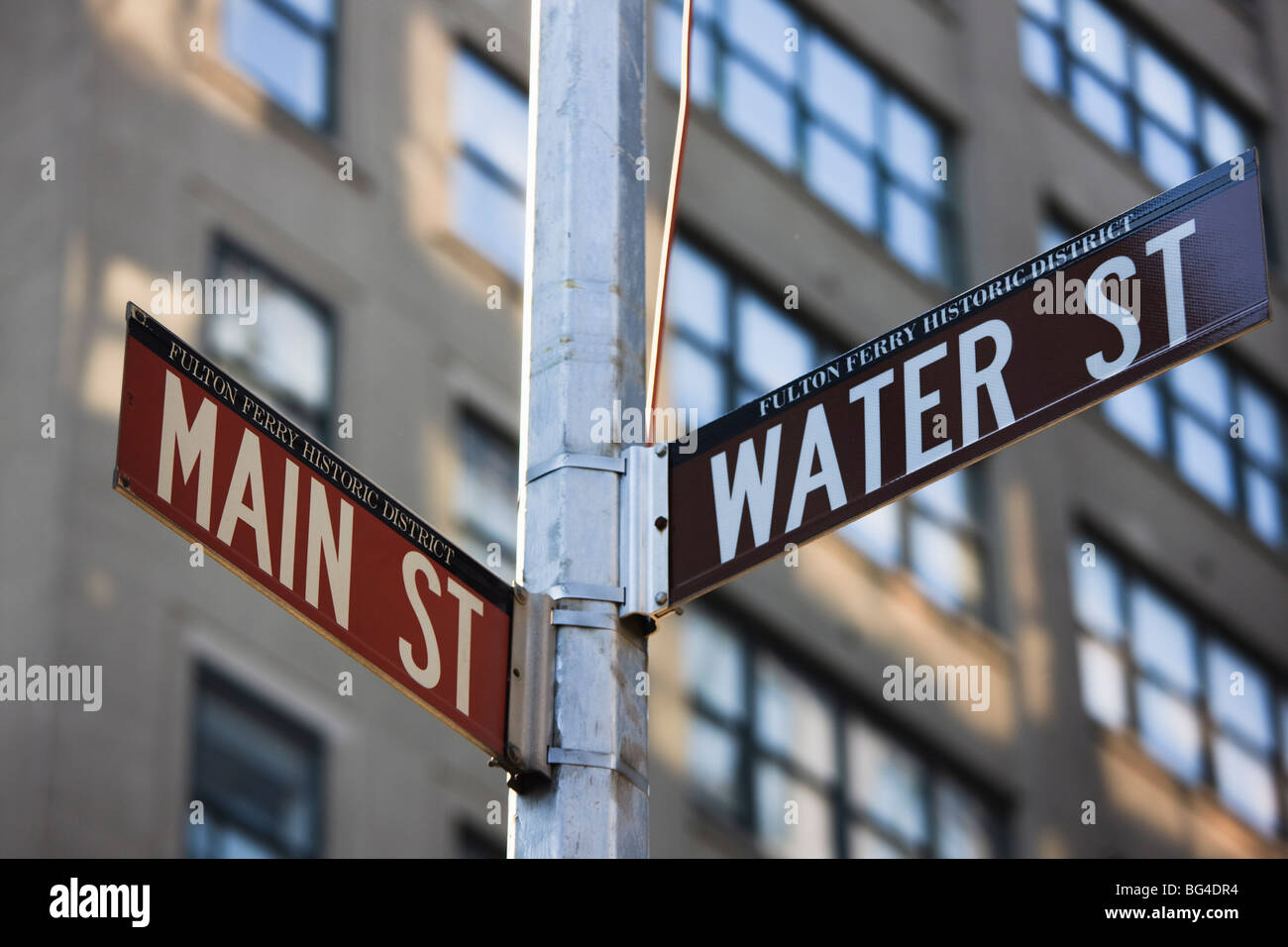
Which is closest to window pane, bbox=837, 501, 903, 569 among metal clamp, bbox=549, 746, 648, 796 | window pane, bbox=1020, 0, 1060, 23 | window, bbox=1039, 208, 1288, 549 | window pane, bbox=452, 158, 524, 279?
window, bbox=1039, 208, 1288, 549

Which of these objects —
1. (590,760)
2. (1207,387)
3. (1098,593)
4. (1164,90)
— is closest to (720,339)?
(1098,593)

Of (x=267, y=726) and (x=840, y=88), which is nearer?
(x=267, y=726)

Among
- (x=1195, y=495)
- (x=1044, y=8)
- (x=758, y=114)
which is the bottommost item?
(x=1195, y=495)

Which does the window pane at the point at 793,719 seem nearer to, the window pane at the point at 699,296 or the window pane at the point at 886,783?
the window pane at the point at 886,783

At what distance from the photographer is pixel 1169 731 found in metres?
25.2

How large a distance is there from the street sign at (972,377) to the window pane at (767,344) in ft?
56.7

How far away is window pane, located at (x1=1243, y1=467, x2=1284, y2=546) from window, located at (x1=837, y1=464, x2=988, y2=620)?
5374mm

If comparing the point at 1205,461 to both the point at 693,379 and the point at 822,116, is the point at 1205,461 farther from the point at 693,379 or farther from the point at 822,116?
the point at 693,379

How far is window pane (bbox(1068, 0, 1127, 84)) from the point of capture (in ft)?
90.9

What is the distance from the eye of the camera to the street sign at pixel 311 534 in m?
4.14

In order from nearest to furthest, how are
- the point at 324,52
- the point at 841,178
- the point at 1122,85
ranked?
the point at 324,52
the point at 841,178
the point at 1122,85

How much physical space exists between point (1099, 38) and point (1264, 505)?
22.6ft

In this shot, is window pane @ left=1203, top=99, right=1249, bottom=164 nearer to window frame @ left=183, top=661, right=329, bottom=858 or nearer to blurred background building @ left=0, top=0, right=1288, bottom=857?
blurred background building @ left=0, top=0, right=1288, bottom=857
